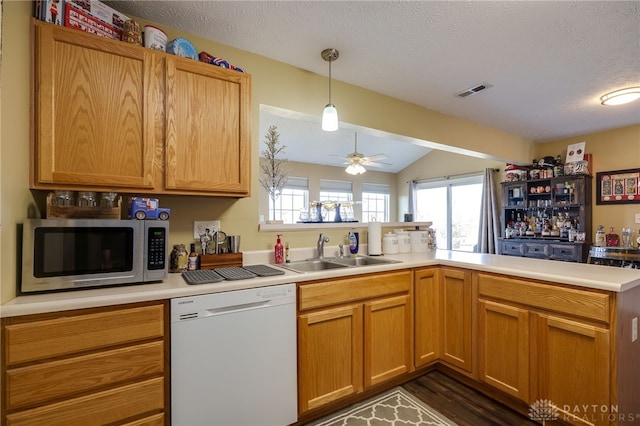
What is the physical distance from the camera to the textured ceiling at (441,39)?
64.7 inches

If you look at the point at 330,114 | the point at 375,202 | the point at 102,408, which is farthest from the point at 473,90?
the point at 375,202

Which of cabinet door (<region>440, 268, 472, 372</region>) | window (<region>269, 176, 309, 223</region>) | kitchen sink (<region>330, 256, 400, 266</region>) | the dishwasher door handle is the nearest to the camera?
the dishwasher door handle

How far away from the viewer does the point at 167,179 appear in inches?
62.0

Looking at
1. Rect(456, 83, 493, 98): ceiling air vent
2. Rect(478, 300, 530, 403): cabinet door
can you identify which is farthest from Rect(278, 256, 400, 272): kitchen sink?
Rect(456, 83, 493, 98): ceiling air vent

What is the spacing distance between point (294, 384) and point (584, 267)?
75.9 inches

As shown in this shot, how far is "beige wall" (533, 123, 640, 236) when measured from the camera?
3.85m

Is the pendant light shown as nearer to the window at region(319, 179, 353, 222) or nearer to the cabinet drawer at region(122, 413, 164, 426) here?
the cabinet drawer at region(122, 413, 164, 426)

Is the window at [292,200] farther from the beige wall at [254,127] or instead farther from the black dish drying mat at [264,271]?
the black dish drying mat at [264,271]

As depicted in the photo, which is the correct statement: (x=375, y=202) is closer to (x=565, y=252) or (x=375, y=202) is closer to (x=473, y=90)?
(x=565, y=252)

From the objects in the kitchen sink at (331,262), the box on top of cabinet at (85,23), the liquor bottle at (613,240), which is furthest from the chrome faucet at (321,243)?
the liquor bottle at (613,240)

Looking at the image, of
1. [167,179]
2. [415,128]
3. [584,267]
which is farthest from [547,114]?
[167,179]

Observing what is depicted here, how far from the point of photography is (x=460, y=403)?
191 cm

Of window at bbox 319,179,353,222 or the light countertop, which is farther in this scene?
window at bbox 319,179,353,222

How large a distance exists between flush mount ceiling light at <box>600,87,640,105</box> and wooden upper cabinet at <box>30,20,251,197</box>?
3.33 metres
